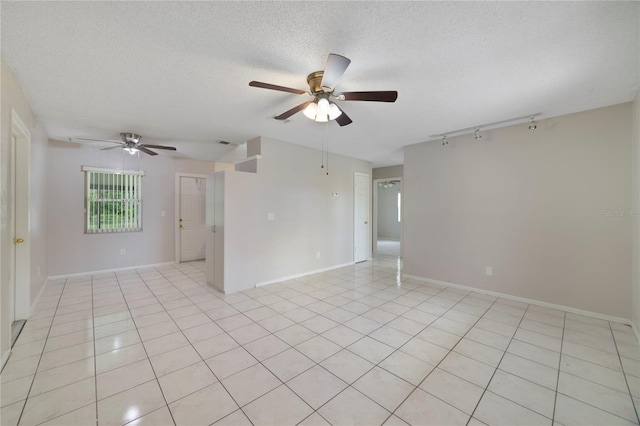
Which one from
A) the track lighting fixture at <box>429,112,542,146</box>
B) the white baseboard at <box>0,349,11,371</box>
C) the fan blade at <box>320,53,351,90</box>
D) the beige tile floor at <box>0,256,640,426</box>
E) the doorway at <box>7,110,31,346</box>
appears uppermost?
the track lighting fixture at <box>429,112,542,146</box>

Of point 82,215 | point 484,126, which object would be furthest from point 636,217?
point 82,215

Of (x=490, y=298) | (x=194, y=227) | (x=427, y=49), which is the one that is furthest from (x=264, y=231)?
(x=490, y=298)

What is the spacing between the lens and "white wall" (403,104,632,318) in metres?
2.93

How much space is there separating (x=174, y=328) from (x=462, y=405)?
2.78m

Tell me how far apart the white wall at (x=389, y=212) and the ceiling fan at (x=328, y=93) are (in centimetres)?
816

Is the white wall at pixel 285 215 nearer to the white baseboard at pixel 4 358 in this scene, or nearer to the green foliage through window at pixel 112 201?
the white baseboard at pixel 4 358

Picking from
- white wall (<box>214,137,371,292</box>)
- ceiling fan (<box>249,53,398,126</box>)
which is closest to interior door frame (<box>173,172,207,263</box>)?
white wall (<box>214,137,371,292</box>)

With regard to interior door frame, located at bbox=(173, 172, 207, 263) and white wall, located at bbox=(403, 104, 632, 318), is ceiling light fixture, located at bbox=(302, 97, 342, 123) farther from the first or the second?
interior door frame, located at bbox=(173, 172, 207, 263)

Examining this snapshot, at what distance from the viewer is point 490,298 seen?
367cm

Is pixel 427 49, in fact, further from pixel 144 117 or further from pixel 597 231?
pixel 144 117

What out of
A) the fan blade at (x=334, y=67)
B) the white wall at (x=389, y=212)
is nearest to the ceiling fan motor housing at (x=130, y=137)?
the fan blade at (x=334, y=67)

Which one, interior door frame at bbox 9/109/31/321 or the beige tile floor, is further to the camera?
interior door frame at bbox 9/109/31/321

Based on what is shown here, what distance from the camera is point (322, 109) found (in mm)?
2301

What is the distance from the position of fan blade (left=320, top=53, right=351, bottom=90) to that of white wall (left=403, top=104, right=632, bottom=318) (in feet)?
10.2
